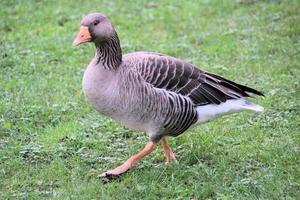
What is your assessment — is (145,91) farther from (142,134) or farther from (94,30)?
(142,134)

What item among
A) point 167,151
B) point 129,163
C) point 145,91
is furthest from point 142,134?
point 145,91

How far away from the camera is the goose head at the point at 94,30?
526 cm

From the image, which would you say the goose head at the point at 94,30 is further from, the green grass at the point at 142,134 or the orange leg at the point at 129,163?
the green grass at the point at 142,134

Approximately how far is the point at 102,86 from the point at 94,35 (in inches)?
18.5

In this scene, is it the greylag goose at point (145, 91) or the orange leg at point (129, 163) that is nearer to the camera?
the greylag goose at point (145, 91)

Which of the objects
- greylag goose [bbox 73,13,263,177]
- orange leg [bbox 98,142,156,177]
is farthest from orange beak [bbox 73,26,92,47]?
orange leg [bbox 98,142,156,177]

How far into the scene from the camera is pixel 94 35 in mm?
5293

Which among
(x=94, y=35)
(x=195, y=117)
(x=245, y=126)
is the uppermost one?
(x=94, y=35)

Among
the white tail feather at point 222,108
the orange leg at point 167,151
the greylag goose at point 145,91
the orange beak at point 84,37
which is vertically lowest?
the orange leg at point 167,151

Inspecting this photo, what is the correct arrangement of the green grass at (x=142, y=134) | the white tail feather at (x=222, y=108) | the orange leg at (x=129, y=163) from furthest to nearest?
the white tail feather at (x=222, y=108)
the orange leg at (x=129, y=163)
the green grass at (x=142, y=134)

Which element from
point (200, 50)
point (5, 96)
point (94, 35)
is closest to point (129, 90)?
point (94, 35)

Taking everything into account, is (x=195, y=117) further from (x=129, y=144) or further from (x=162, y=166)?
(x=129, y=144)

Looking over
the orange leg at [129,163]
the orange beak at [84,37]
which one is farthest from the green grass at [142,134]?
the orange beak at [84,37]

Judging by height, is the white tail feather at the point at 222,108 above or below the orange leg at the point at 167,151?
above
